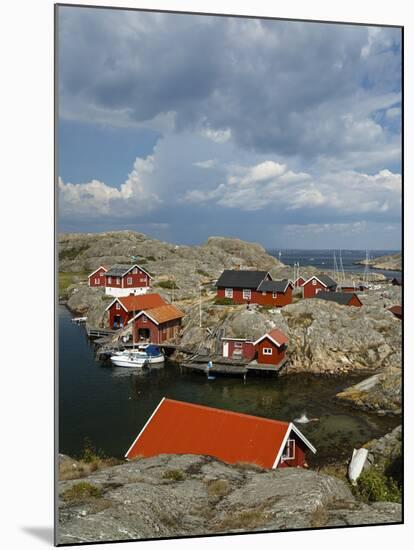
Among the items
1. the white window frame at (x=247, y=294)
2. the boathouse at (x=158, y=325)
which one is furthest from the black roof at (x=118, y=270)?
the white window frame at (x=247, y=294)

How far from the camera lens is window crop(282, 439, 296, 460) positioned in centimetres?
650

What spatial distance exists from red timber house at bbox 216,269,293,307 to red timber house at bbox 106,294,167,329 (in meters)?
1.03

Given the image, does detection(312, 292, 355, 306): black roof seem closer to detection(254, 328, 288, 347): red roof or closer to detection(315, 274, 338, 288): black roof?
detection(315, 274, 338, 288): black roof

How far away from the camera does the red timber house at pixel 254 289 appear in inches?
325

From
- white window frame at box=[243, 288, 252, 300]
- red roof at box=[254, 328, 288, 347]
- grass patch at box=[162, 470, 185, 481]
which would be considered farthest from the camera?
white window frame at box=[243, 288, 252, 300]

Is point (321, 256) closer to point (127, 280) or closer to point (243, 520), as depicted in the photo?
point (127, 280)

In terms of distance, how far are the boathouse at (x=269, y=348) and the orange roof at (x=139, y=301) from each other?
1653mm

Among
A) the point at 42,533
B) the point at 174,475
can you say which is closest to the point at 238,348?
the point at 174,475

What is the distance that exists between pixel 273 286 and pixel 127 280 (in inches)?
92.7

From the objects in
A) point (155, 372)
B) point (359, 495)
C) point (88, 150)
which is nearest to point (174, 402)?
point (155, 372)

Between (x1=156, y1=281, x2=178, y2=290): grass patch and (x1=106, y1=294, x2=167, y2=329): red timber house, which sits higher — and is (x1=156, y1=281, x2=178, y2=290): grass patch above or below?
above

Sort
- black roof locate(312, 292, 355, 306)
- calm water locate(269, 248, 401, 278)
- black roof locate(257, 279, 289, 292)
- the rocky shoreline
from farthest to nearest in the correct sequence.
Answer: black roof locate(312, 292, 355, 306) < black roof locate(257, 279, 289, 292) < calm water locate(269, 248, 401, 278) < the rocky shoreline

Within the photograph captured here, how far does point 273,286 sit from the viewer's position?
8391 millimetres

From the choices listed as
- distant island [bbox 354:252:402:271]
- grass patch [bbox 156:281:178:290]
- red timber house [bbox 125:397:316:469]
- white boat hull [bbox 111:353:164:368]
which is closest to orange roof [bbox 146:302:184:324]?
grass patch [bbox 156:281:178:290]
